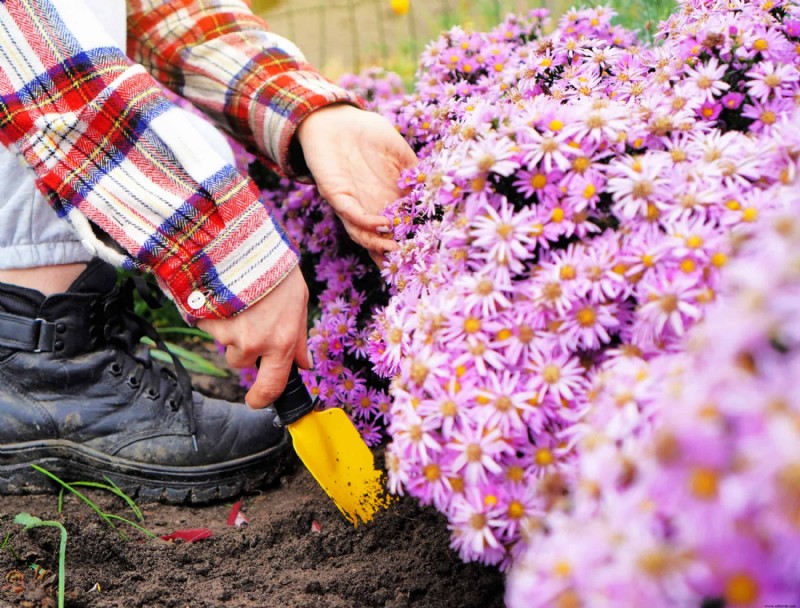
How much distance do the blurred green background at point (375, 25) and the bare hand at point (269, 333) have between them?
2188mm

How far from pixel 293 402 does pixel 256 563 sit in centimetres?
33

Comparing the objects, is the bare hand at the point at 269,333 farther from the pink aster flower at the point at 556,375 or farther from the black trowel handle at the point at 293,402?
the pink aster flower at the point at 556,375

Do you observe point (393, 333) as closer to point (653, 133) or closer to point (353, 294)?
point (653, 133)

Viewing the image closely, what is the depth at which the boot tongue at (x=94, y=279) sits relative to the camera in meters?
1.76

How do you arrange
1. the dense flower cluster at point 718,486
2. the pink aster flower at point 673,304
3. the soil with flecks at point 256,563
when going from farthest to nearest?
the soil with flecks at point 256,563, the pink aster flower at point 673,304, the dense flower cluster at point 718,486

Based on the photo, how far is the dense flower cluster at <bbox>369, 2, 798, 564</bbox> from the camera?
0.97 meters

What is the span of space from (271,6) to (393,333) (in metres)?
6.58

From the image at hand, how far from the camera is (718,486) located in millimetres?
614

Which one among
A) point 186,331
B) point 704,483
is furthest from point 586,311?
point 186,331

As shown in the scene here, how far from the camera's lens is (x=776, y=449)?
1.92ft

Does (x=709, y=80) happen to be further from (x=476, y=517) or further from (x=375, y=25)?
(x=375, y=25)

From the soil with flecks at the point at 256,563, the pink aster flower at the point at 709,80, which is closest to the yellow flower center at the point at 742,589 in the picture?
the soil with flecks at the point at 256,563

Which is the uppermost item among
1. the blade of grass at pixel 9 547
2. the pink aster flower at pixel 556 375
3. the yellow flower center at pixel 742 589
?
the yellow flower center at pixel 742 589

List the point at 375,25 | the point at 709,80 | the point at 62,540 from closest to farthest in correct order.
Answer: the point at 709,80, the point at 62,540, the point at 375,25
